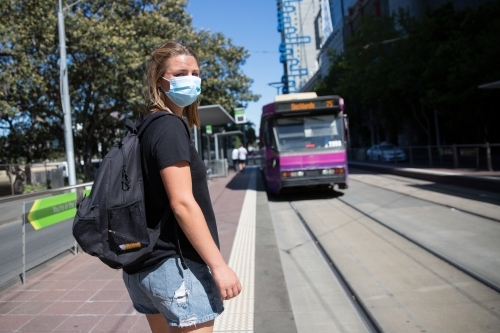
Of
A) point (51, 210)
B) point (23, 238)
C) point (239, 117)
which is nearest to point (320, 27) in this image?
point (239, 117)

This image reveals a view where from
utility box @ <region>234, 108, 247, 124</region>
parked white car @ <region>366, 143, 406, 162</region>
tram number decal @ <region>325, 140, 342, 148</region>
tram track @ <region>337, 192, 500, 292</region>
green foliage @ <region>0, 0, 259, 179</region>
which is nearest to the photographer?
tram track @ <region>337, 192, 500, 292</region>

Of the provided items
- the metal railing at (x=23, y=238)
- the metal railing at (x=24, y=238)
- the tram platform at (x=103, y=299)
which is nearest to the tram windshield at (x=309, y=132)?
the tram platform at (x=103, y=299)

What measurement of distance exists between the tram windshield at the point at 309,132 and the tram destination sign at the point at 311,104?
0.44m

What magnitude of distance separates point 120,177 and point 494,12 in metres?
27.8

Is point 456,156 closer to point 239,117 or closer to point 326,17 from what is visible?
point 239,117

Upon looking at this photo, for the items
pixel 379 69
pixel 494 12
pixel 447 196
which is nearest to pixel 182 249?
pixel 447 196

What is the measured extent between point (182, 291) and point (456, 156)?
18.5m

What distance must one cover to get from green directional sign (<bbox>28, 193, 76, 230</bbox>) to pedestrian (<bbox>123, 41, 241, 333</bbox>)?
4844 mm

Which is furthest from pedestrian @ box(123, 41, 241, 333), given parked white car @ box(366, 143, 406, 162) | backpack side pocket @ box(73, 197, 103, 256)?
parked white car @ box(366, 143, 406, 162)

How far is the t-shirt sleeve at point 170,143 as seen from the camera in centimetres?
170

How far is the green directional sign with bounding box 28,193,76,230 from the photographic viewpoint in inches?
245

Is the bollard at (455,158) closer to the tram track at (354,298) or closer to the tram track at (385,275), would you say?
the tram track at (385,275)

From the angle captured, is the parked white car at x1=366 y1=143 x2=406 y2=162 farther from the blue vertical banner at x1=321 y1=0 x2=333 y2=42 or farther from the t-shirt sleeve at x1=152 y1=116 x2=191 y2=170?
the blue vertical banner at x1=321 y1=0 x2=333 y2=42

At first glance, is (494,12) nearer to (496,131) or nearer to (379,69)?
(379,69)
